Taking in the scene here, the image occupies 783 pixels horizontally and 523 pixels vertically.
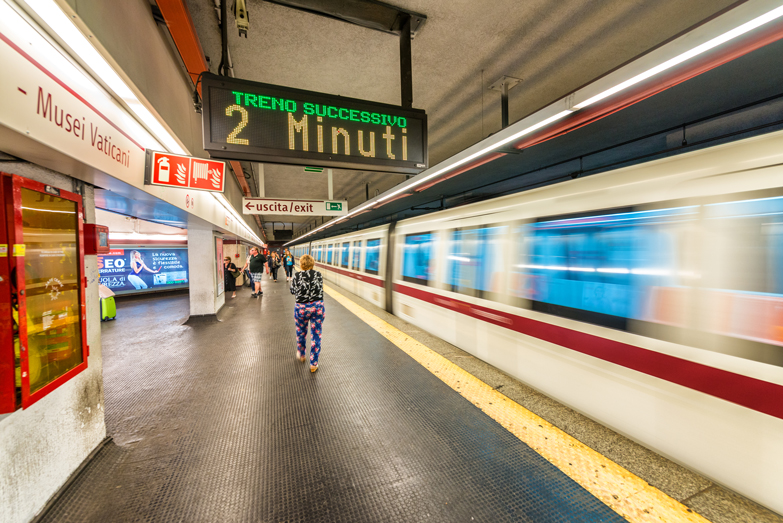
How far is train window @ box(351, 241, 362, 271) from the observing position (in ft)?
30.0

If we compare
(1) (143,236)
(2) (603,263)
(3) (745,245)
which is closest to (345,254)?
(1) (143,236)

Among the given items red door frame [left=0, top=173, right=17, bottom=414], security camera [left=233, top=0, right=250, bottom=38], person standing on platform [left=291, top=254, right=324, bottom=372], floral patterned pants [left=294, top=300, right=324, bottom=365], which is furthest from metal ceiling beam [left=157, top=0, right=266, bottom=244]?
floral patterned pants [left=294, top=300, right=324, bottom=365]

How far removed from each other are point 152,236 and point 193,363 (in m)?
7.67

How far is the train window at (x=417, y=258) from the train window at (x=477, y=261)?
2.34ft

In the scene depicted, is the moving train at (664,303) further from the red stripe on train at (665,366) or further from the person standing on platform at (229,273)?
the person standing on platform at (229,273)

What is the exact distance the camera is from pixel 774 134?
1692mm

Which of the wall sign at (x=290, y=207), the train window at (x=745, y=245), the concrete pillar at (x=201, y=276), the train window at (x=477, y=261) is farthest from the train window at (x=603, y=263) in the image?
the concrete pillar at (x=201, y=276)

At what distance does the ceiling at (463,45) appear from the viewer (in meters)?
2.67

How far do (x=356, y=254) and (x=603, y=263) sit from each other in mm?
7614

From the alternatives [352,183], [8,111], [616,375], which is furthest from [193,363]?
[352,183]

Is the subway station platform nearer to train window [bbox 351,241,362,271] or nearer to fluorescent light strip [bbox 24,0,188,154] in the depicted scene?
fluorescent light strip [bbox 24,0,188,154]

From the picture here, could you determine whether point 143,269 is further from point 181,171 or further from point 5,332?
point 5,332

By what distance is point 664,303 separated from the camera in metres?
2.06

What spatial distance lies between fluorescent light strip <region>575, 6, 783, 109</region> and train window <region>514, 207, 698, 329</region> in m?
0.92
